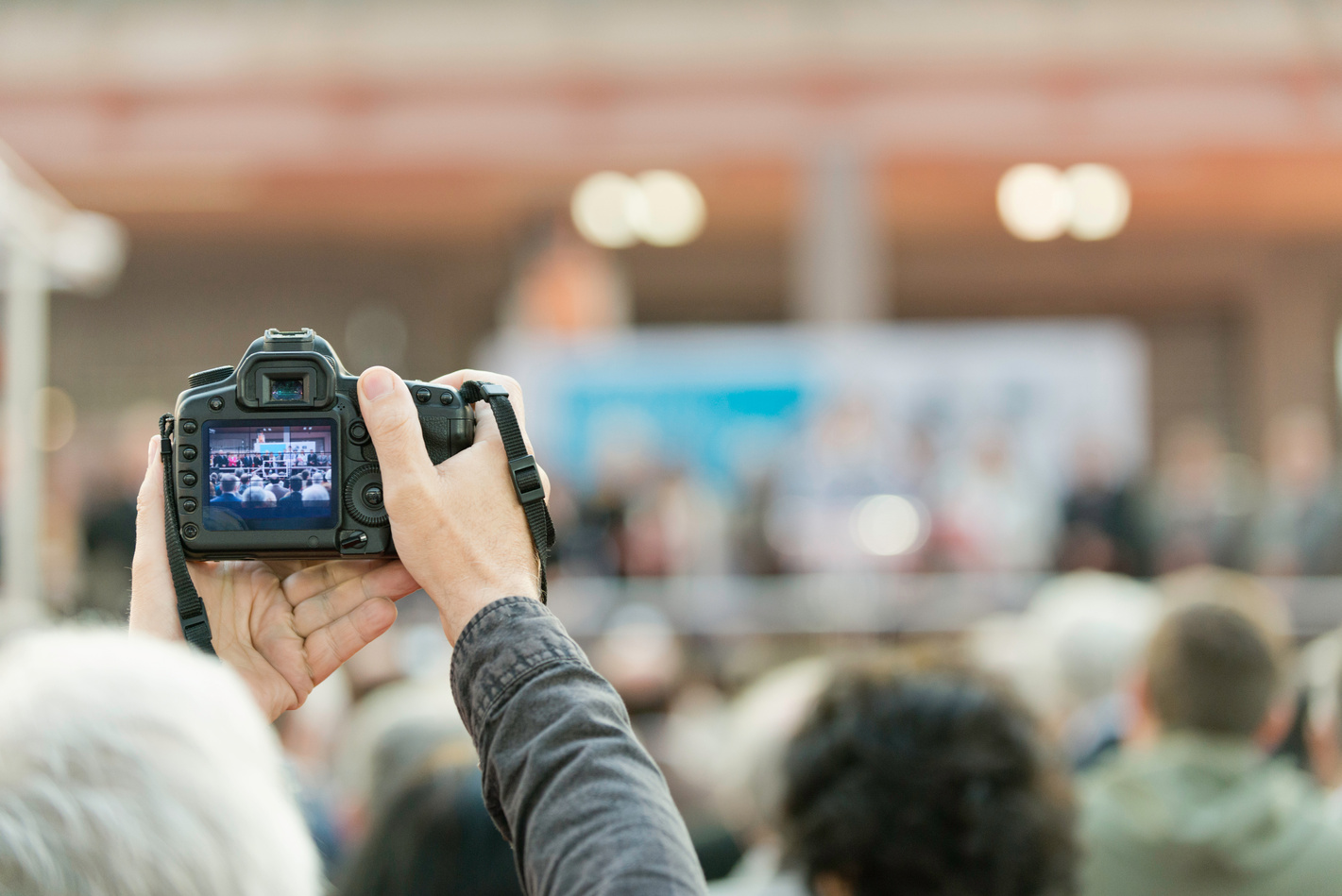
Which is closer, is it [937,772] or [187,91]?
[937,772]

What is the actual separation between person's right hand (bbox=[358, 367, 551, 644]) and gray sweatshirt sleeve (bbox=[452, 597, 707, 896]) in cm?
6

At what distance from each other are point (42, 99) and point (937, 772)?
1119cm

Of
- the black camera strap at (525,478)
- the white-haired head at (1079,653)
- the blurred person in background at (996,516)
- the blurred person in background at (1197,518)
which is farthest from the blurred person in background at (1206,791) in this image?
the blurred person in background at (1197,518)

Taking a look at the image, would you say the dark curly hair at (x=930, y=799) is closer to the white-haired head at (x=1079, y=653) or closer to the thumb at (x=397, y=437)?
the thumb at (x=397, y=437)

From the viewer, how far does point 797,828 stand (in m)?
1.71

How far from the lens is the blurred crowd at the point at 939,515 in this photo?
812cm

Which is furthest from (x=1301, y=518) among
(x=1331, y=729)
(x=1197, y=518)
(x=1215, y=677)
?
(x=1215, y=677)

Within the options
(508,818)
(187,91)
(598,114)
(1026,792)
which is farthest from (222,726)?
(187,91)

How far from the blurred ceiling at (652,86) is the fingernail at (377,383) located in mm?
9540

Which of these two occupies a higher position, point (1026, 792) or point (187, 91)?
point (187, 91)

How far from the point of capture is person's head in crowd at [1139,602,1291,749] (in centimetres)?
243

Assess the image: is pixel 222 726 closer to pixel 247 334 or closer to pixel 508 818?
pixel 508 818

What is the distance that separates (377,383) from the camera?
3.69 feet

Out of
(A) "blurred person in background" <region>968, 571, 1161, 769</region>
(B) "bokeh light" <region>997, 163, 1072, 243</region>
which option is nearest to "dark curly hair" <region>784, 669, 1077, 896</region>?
(A) "blurred person in background" <region>968, 571, 1161, 769</region>
